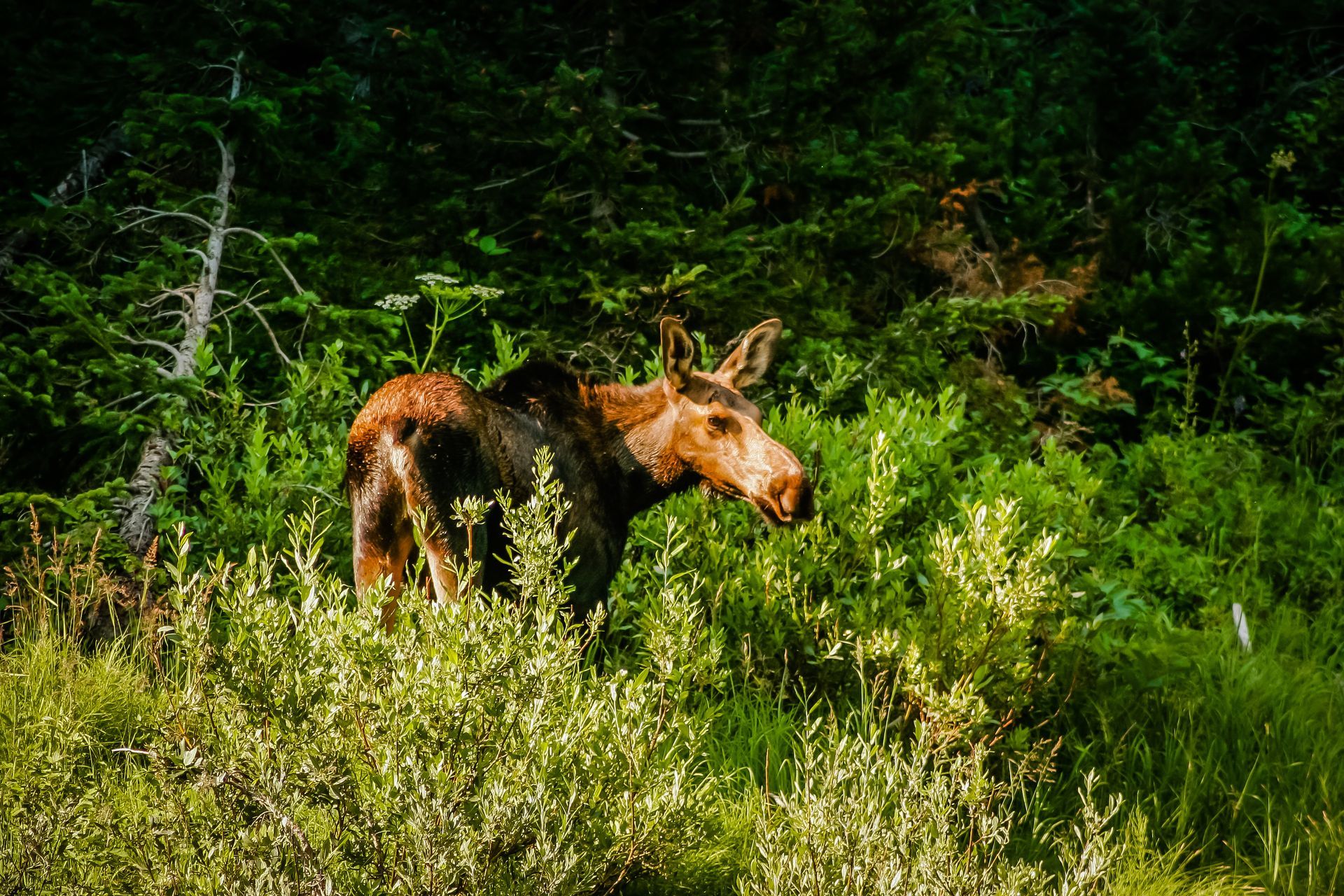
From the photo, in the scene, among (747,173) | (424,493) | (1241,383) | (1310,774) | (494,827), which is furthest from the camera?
(1241,383)

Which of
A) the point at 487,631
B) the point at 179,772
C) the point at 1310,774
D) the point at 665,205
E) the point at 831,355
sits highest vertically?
the point at 487,631

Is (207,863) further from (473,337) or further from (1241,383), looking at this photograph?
(1241,383)

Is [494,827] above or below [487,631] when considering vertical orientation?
below

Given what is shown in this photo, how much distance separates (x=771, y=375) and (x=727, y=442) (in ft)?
12.5

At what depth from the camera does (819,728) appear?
4.91 meters

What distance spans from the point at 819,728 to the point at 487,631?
95.9 inches

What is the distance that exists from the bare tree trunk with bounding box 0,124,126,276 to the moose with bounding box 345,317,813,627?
4.27 metres

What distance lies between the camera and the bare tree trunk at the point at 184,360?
18.2 ft

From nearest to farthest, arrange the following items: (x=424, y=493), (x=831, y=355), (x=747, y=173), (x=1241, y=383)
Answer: (x=424, y=493) → (x=831, y=355) → (x=747, y=173) → (x=1241, y=383)

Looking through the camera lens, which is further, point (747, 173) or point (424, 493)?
point (747, 173)

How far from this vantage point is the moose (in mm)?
3477

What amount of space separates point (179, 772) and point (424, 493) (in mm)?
1038

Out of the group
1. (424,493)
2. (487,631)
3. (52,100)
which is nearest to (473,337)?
(52,100)

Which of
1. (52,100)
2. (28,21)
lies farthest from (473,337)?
(28,21)
